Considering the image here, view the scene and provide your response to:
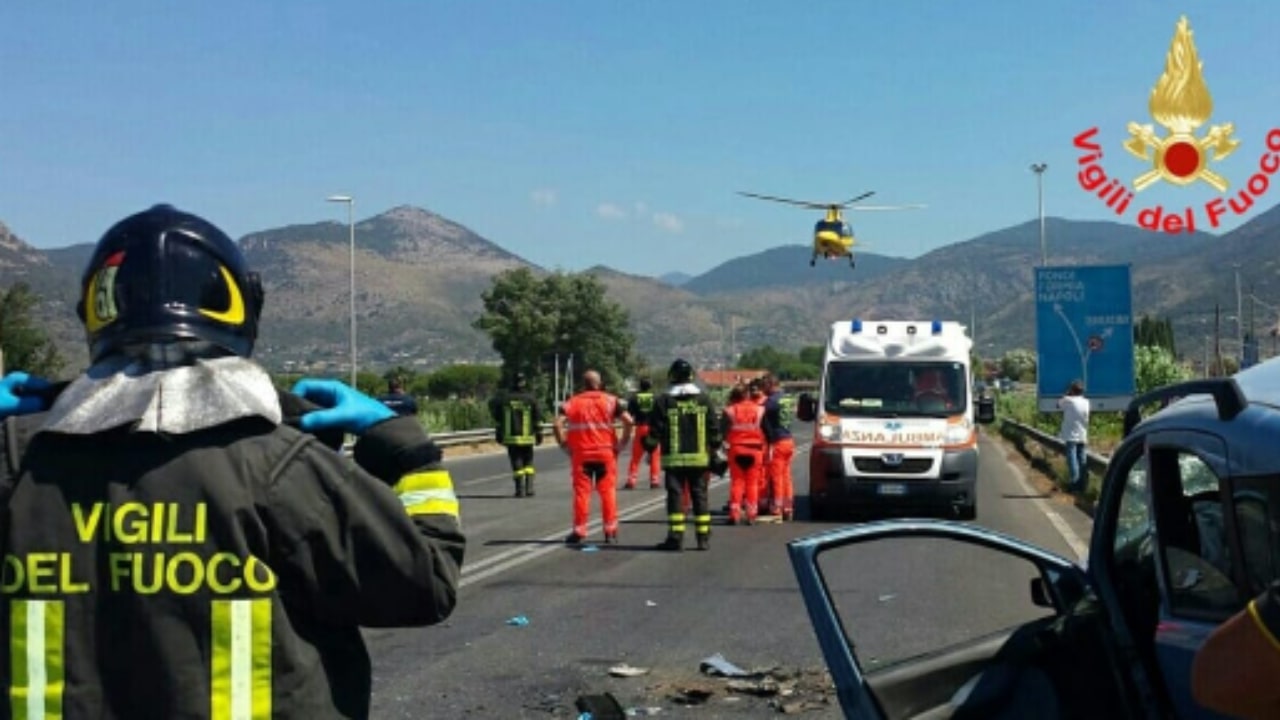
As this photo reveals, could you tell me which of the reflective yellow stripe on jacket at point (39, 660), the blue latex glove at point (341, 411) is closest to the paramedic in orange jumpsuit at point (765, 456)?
the blue latex glove at point (341, 411)

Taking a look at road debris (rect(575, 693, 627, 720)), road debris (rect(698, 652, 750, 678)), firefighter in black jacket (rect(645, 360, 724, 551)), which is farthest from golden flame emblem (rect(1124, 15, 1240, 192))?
road debris (rect(575, 693, 627, 720))

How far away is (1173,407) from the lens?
398 centimetres

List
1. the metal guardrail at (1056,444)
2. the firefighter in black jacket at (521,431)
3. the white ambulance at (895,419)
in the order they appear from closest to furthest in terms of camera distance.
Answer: the white ambulance at (895,419) → the metal guardrail at (1056,444) → the firefighter in black jacket at (521,431)

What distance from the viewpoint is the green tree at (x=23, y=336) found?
32094 mm

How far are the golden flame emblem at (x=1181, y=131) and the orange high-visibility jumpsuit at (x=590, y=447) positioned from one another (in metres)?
8.45

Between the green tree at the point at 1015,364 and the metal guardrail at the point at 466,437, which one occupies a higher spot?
the green tree at the point at 1015,364

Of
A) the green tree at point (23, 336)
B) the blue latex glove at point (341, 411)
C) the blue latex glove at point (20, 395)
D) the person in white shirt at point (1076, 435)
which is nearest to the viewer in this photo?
the blue latex glove at point (341, 411)

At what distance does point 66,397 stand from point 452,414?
140ft

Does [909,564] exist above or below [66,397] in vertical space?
below

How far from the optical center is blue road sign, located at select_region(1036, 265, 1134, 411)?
88.3ft

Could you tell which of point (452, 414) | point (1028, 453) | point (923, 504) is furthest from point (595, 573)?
point (452, 414)

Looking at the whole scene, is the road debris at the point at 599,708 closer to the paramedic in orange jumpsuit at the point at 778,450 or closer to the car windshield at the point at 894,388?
the paramedic in orange jumpsuit at the point at 778,450

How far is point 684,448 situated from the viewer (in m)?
14.6

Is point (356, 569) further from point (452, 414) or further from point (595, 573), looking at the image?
point (452, 414)
